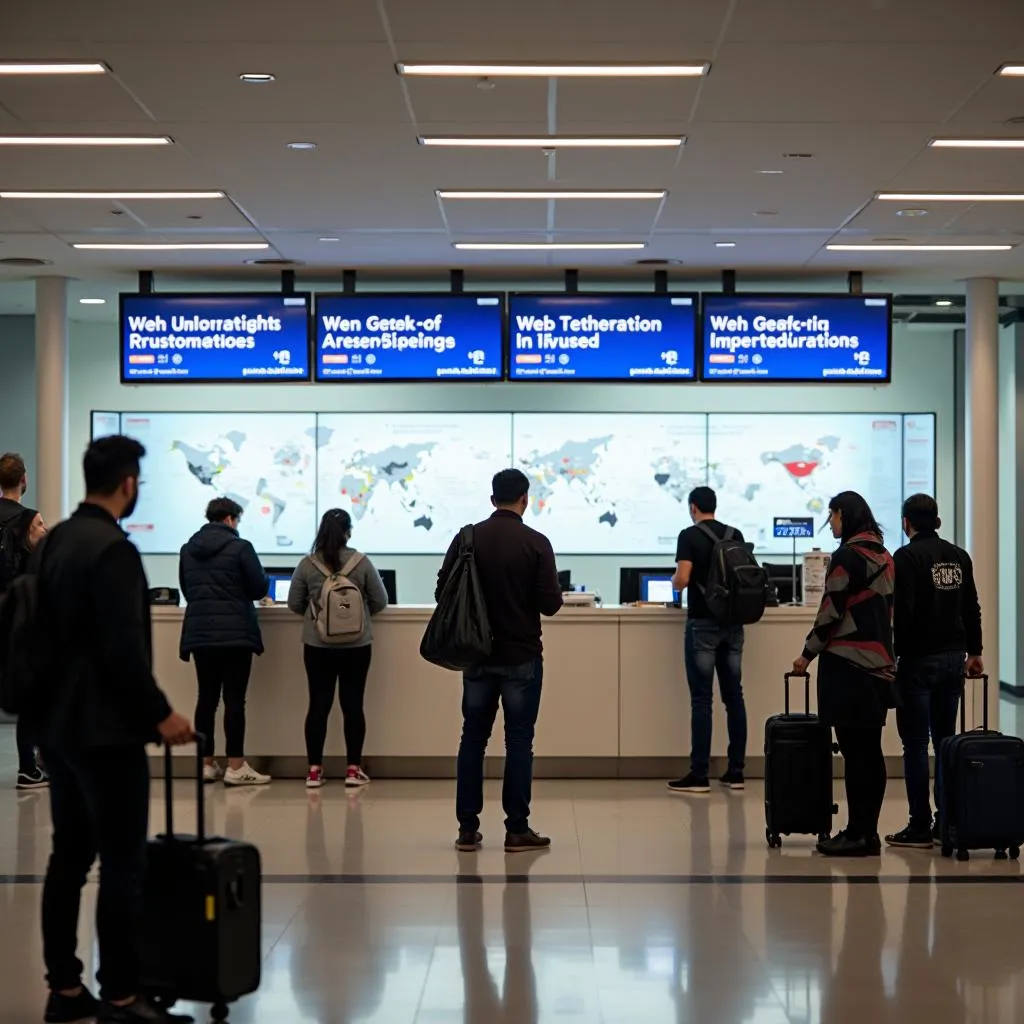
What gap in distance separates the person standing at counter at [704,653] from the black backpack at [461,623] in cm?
215

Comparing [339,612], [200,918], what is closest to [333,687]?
[339,612]

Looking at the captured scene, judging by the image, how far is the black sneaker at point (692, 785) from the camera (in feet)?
27.3

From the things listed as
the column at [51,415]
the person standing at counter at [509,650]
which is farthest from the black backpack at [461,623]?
the column at [51,415]

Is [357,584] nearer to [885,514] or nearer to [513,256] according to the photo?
[513,256]

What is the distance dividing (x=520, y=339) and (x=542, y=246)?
581 mm

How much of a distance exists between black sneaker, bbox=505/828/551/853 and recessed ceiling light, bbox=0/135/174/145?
3.36 meters

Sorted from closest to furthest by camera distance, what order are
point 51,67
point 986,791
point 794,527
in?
point 51,67 → point 986,791 → point 794,527

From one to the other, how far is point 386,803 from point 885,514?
6457 millimetres

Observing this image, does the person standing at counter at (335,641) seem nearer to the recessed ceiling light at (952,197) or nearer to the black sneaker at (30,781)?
the black sneaker at (30,781)

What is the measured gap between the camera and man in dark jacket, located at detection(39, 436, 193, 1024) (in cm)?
381

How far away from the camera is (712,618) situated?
27.5ft

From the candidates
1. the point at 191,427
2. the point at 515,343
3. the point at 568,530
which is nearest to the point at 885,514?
the point at 568,530

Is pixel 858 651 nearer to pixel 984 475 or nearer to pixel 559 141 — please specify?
pixel 559 141

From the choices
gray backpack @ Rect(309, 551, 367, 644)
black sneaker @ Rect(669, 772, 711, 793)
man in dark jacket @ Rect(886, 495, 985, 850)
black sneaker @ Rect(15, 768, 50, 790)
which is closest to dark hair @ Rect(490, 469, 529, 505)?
man in dark jacket @ Rect(886, 495, 985, 850)
